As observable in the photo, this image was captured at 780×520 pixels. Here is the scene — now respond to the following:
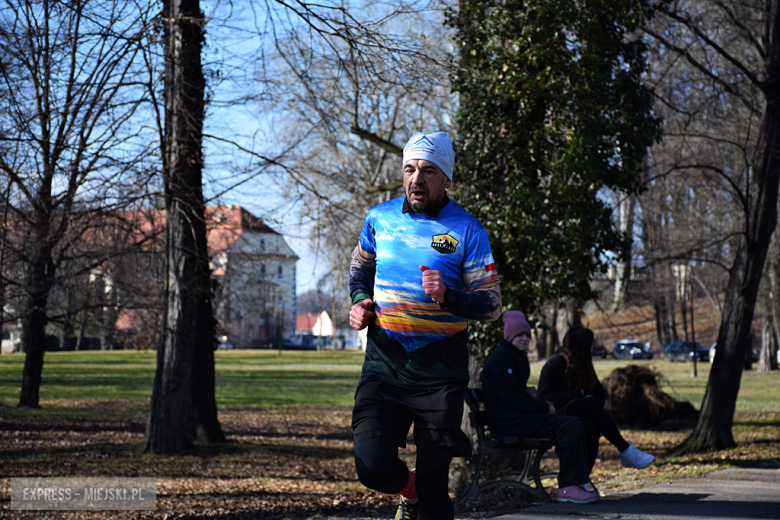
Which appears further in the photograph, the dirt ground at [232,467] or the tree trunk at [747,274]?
the tree trunk at [747,274]

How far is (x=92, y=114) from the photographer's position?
956 cm

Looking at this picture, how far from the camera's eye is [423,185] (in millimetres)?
3564

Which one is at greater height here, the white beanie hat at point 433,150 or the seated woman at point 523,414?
the white beanie hat at point 433,150

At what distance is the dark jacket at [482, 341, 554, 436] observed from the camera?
603 centimetres

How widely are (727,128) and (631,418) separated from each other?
19.5 ft

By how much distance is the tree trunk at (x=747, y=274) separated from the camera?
9586 mm

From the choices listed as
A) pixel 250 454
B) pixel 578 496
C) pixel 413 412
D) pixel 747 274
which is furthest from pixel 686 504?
pixel 250 454

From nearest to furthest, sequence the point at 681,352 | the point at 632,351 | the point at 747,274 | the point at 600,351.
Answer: the point at 747,274 → the point at 681,352 → the point at 632,351 → the point at 600,351

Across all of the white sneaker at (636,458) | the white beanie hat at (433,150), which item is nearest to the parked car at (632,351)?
the white sneaker at (636,458)

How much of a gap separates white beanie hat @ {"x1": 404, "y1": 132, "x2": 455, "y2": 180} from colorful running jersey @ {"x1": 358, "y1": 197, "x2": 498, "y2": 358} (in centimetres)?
24

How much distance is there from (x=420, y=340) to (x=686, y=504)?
134 inches

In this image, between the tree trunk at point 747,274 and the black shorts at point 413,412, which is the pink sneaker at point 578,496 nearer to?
the black shorts at point 413,412

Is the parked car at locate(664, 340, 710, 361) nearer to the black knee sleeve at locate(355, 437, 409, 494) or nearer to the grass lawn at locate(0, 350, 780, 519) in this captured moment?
the grass lawn at locate(0, 350, 780, 519)

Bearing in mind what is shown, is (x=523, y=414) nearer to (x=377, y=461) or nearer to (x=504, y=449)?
(x=504, y=449)
